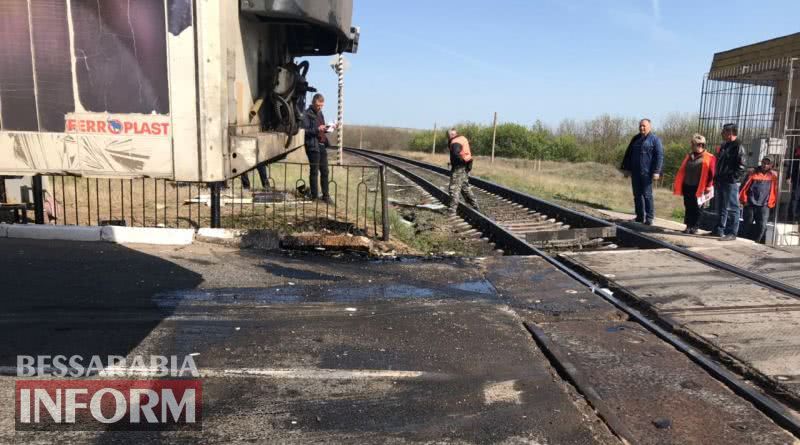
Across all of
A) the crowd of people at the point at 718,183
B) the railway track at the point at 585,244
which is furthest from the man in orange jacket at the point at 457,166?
the crowd of people at the point at 718,183

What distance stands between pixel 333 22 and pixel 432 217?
743 cm

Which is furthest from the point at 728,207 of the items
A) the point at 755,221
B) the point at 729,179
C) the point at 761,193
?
the point at 755,221

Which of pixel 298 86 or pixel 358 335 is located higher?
pixel 298 86

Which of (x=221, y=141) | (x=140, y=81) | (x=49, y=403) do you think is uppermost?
(x=140, y=81)

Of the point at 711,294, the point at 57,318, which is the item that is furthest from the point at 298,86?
the point at 711,294

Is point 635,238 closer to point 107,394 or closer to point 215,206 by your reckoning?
point 215,206

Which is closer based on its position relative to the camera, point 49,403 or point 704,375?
point 49,403

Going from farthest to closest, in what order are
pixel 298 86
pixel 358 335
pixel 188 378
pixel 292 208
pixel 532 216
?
1. pixel 532 216
2. pixel 292 208
3. pixel 298 86
4. pixel 358 335
5. pixel 188 378

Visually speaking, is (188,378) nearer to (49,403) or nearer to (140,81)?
(49,403)

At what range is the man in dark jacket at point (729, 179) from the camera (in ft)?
A: 26.1

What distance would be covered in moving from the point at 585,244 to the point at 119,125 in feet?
22.1

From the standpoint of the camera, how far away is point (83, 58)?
2.70 metres

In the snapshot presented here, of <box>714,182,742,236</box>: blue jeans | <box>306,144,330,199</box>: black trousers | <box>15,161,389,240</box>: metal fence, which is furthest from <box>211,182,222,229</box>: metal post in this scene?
<box>714,182,742,236</box>: blue jeans

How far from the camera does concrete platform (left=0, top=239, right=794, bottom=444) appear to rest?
2756 mm
